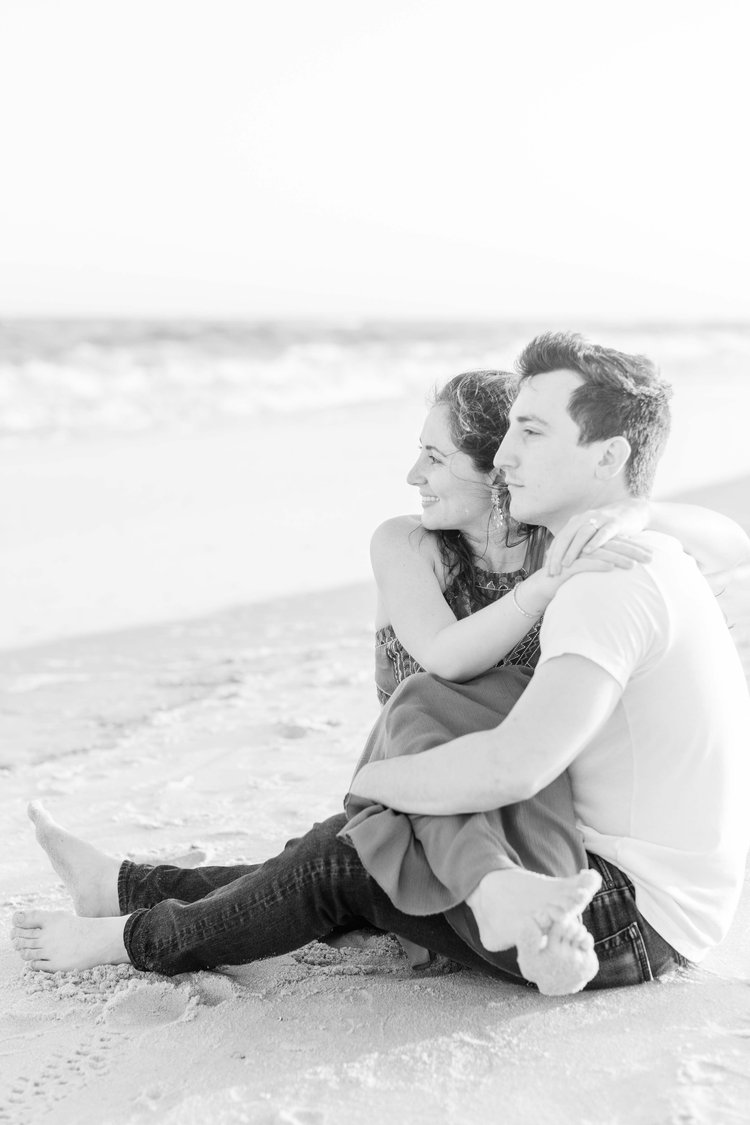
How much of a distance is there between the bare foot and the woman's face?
1316mm

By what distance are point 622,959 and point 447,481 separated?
50.6 inches

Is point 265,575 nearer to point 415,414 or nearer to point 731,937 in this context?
point 731,937

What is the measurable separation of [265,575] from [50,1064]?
4.81 metres

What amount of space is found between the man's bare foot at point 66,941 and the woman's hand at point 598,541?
4.47 ft

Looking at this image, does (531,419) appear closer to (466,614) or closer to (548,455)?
(548,455)

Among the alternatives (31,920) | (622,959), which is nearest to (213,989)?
(31,920)

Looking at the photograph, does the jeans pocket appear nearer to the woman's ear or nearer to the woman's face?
the woman's ear

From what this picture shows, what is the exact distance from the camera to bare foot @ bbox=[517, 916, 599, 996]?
2.22 meters

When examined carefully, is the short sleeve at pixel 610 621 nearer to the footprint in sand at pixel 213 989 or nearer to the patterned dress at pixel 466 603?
the patterned dress at pixel 466 603

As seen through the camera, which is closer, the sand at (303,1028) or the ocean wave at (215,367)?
the sand at (303,1028)

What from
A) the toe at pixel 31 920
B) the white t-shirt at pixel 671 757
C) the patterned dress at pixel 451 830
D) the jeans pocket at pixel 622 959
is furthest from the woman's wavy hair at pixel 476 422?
the toe at pixel 31 920

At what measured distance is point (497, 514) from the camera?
10.9ft

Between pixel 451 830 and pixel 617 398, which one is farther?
pixel 617 398

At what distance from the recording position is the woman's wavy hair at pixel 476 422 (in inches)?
128
